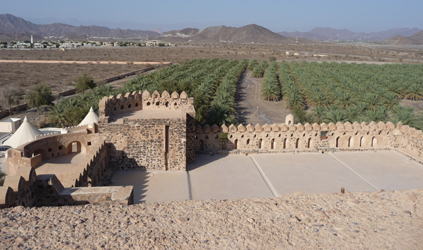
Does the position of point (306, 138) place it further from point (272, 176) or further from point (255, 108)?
point (255, 108)

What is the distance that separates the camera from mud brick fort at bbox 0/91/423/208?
6059 millimetres

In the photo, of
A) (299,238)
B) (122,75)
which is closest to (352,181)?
(299,238)

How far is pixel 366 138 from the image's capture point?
42.1 ft

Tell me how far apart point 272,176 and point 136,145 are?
4.20 metres

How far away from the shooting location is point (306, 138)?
1252 cm

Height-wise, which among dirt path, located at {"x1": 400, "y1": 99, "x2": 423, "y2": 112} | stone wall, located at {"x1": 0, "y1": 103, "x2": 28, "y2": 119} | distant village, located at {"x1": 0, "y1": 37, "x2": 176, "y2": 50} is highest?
distant village, located at {"x1": 0, "y1": 37, "x2": 176, "y2": 50}

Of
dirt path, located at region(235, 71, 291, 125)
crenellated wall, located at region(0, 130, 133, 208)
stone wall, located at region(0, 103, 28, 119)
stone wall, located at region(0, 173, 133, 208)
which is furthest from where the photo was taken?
stone wall, located at region(0, 103, 28, 119)

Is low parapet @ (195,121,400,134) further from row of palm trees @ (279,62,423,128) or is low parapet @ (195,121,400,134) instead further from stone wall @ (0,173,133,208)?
stone wall @ (0,173,133,208)

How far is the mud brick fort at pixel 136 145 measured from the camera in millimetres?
6059

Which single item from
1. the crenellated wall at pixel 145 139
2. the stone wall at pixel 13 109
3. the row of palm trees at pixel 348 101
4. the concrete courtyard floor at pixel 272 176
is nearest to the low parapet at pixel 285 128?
the concrete courtyard floor at pixel 272 176

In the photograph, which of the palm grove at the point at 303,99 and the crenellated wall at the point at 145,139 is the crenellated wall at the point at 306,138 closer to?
the crenellated wall at the point at 145,139

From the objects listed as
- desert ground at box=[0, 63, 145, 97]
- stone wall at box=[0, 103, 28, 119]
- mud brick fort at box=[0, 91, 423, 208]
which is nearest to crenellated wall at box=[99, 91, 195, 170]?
mud brick fort at box=[0, 91, 423, 208]

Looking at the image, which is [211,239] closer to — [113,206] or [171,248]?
[171,248]

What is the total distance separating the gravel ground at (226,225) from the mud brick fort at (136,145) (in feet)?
2.54
